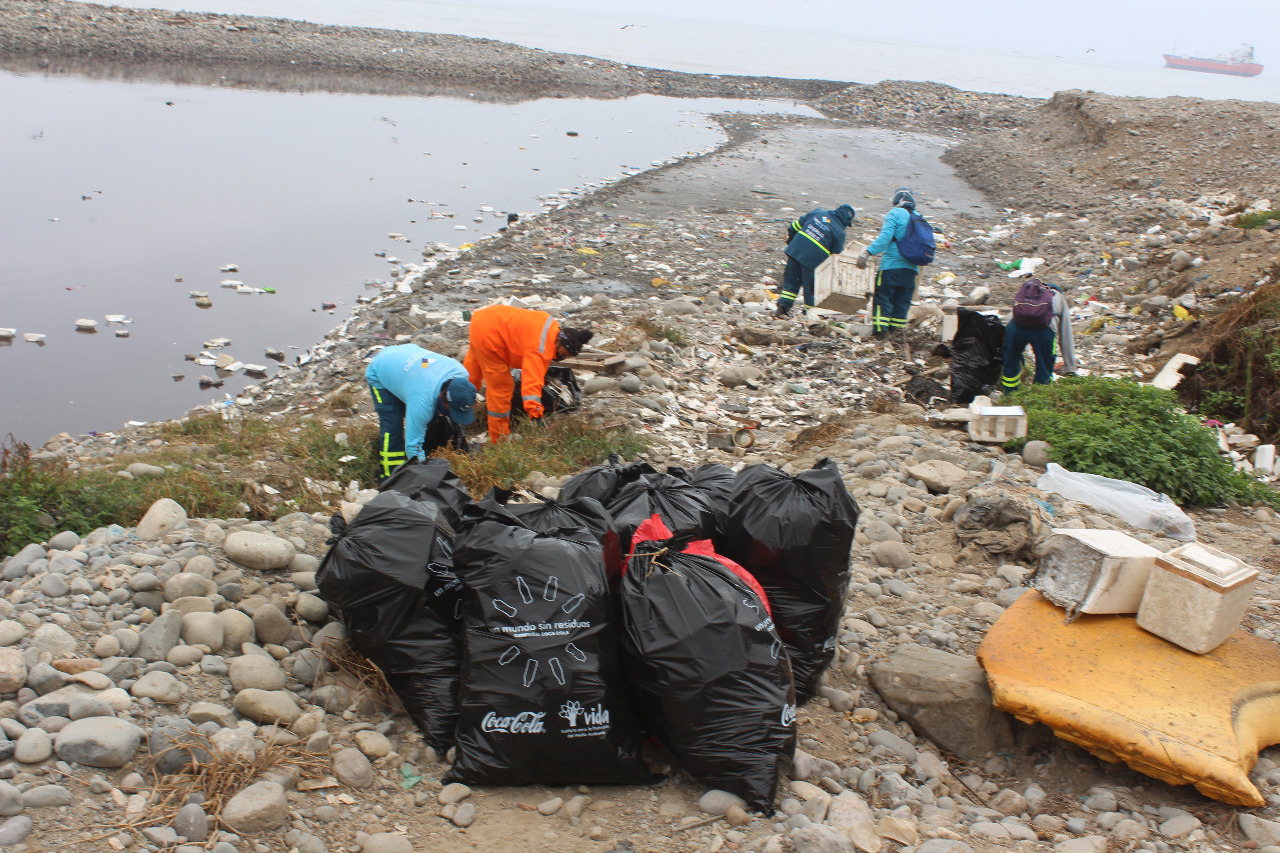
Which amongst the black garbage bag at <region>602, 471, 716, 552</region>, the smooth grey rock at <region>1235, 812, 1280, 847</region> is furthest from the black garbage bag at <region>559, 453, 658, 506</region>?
the smooth grey rock at <region>1235, 812, 1280, 847</region>

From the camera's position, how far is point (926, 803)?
8.34ft

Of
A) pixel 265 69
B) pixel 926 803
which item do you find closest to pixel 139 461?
pixel 926 803

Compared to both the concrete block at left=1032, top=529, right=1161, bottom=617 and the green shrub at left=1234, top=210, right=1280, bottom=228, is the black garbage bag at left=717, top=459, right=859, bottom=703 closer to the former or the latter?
the concrete block at left=1032, top=529, right=1161, bottom=617

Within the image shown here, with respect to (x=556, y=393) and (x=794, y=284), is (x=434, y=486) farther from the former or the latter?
(x=794, y=284)

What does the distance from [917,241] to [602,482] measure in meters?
5.79

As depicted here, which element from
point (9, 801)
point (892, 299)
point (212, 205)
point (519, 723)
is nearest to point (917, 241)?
point (892, 299)

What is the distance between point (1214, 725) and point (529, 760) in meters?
2.01

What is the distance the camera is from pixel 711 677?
2.33 meters

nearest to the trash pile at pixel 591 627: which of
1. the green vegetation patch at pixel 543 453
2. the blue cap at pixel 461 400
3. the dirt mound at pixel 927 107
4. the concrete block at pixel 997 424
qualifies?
the green vegetation patch at pixel 543 453

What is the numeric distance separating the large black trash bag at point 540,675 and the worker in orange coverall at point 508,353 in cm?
312

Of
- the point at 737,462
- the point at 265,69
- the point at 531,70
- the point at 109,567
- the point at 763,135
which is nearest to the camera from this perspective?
the point at 109,567

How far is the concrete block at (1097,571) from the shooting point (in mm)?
2840

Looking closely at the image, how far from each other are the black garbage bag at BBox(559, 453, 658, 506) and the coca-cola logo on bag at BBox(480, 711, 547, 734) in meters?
0.92

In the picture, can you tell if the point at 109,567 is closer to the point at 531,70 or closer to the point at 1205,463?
the point at 1205,463
